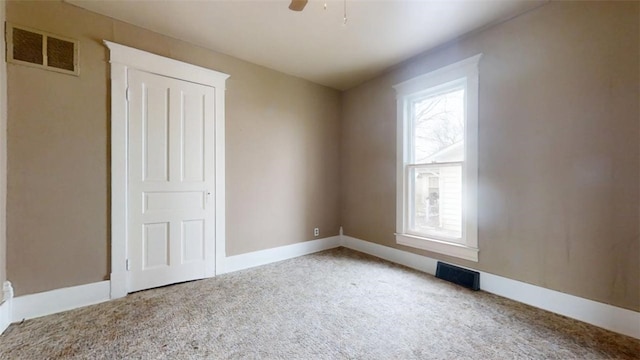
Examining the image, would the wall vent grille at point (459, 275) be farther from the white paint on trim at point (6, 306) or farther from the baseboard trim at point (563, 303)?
the white paint on trim at point (6, 306)

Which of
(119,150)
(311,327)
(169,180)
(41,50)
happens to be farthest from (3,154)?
(311,327)

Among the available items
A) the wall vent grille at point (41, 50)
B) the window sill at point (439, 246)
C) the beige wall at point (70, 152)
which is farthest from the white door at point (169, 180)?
the window sill at point (439, 246)

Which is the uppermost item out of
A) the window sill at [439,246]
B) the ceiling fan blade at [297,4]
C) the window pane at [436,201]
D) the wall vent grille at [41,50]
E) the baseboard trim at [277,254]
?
the ceiling fan blade at [297,4]

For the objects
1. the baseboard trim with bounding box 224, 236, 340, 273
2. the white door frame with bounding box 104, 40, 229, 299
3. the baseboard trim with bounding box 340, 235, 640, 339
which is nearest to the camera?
the baseboard trim with bounding box 340, 235, 640, 339

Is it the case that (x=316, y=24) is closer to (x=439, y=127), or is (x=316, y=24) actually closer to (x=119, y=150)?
(x=439, y=127)

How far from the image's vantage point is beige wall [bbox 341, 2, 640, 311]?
1.88m

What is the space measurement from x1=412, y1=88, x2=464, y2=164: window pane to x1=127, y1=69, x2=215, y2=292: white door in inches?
96.8

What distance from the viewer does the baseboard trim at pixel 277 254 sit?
10.4 feet

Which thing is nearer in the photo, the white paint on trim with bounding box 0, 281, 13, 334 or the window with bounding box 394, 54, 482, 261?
the white paint on trim with bounding box 0, 281, 13, 334

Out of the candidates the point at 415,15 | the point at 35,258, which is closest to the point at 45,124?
the point at 35,258

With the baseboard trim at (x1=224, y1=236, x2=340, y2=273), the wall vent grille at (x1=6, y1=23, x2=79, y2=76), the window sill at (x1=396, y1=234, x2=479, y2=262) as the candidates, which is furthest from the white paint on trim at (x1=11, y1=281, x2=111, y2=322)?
the window sill at (x1=396, y1=234, x2=479, y2=262)

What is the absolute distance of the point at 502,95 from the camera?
2.49 m

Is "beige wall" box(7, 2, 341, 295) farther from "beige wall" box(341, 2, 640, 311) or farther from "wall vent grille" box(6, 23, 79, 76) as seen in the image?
"beige wall" box(341, 2, 640, 311)

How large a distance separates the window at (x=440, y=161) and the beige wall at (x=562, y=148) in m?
0.11
